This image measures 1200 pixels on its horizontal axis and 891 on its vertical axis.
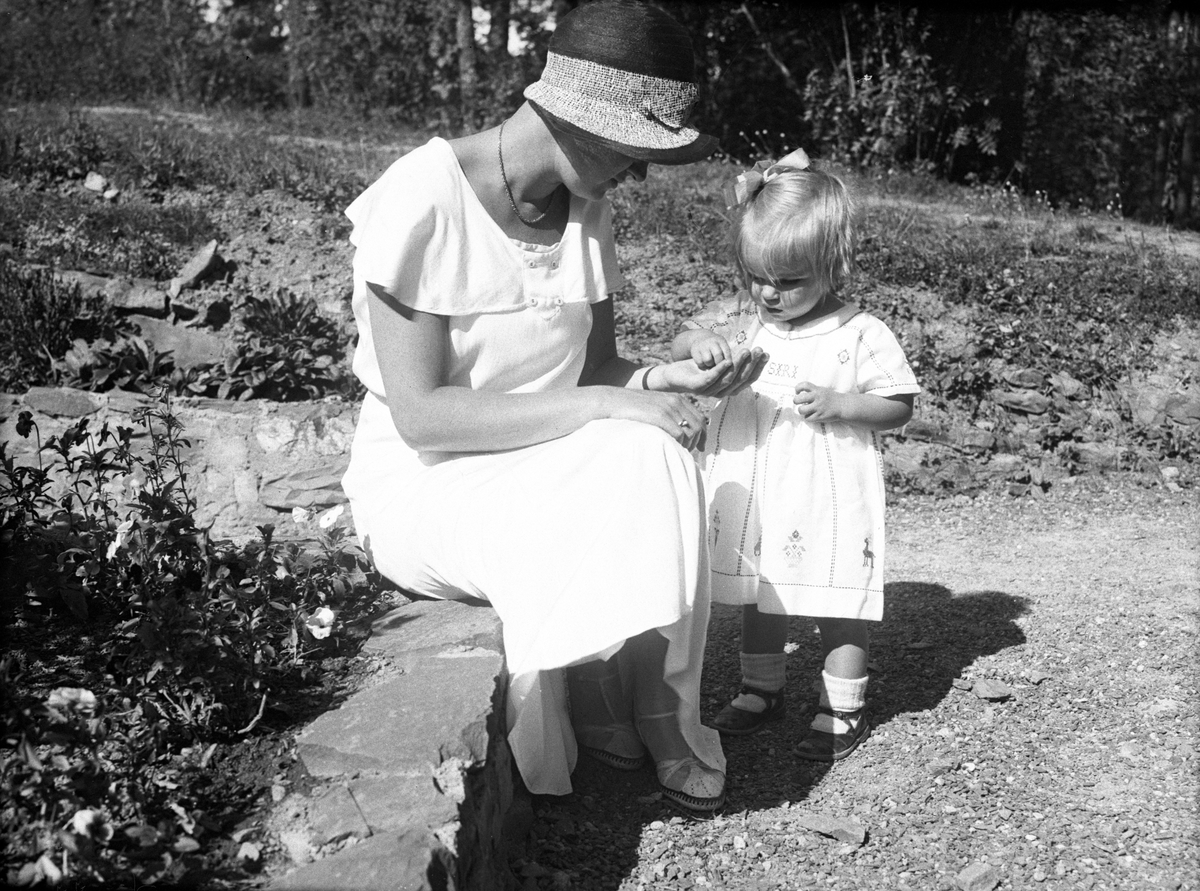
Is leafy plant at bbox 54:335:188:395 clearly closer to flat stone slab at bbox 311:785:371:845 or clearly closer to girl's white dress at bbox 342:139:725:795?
girl's white dress at bbox 342:139:725:795

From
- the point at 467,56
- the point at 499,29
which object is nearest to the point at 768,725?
the point at 467,56

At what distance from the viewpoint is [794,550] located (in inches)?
102

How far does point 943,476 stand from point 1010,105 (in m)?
7.05

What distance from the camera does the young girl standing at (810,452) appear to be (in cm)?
258

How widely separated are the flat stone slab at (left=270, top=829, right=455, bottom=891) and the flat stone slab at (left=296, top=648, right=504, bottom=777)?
0.20 metres

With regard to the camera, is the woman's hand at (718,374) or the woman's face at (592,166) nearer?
the woman's face at (592,166)

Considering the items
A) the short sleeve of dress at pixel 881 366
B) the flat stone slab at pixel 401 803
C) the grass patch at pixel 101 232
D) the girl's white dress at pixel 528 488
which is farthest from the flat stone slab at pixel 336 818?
the grass patch at pixel 101 232

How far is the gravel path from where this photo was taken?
220 cm

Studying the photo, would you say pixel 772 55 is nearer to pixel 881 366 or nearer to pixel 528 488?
pixel 881 366

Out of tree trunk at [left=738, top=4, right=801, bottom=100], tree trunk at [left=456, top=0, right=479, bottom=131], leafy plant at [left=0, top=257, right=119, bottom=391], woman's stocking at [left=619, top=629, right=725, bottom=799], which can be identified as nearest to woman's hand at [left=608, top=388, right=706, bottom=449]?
woman's stocking at [left=619, top=629, right=725, bottom=799]

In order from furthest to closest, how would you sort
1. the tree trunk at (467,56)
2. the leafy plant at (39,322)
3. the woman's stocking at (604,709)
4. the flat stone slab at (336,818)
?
the tree trunk at (467,56)
the leafy plant at (39,322)
the woman's stocking at (604,709)
the flat stone slab at (336,818)

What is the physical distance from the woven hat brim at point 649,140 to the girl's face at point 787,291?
0.42 meters

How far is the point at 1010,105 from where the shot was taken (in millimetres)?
10531

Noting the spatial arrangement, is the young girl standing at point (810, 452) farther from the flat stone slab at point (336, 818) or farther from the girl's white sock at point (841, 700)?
the flat stone slab at point (336, 818)
